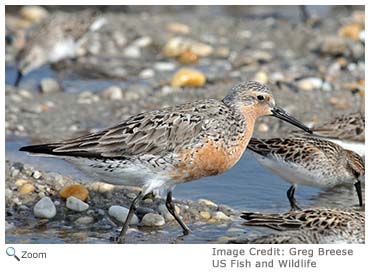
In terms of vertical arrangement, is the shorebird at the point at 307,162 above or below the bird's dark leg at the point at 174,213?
above

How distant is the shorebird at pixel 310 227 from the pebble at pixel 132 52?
7.58 metres

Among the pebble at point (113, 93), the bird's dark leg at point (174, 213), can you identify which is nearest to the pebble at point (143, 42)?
the pebble at point (113, 93)

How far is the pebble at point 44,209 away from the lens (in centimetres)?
837

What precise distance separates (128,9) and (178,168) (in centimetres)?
1035

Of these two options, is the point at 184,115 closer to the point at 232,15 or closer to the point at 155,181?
the point at 155,181

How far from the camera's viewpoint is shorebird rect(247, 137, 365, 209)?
930 cm

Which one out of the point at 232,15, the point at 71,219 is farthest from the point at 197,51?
the point at 71,219

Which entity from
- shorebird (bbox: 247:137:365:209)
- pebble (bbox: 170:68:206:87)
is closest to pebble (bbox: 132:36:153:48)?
pebble (bbox: 170:68:206:87)

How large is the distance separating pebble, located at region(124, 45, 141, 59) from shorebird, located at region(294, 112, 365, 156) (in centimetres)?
517

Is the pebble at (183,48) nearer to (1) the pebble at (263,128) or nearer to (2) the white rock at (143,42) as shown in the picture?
(2) the white rock at (143,42)

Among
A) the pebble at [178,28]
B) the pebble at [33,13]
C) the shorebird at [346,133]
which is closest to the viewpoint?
the shorebird at [346,133]

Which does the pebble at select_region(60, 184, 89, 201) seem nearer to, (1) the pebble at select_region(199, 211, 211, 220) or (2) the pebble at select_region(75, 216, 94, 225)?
(2) the pebble at select_region(75, 216, 94, 225)

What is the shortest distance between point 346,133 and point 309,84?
8.10ft

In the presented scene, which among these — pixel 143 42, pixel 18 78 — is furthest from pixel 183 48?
pixel 18 78
